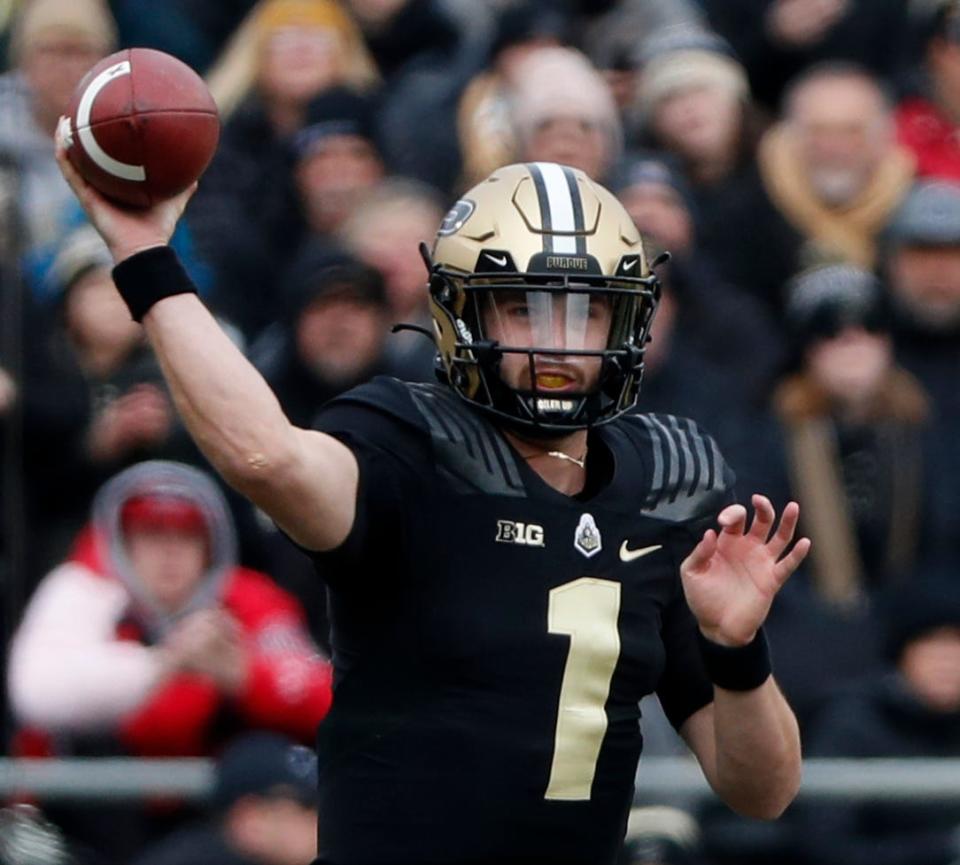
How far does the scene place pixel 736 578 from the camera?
4.21m

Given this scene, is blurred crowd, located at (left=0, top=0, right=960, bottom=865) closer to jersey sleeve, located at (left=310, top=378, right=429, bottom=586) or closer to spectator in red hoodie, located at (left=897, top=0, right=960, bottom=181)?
spectator in red hoodie, located at (left=897, top=0, right=960, bottom=181)

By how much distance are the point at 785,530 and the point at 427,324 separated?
393cm

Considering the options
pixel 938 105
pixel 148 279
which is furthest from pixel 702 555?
pixel 938 105

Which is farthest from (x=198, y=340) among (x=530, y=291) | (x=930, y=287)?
(x=930, y=287)

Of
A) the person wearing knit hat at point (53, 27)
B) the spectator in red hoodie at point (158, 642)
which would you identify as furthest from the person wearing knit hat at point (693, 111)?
the spectator in red hoodie at point (158, 642)

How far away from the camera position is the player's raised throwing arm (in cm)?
384

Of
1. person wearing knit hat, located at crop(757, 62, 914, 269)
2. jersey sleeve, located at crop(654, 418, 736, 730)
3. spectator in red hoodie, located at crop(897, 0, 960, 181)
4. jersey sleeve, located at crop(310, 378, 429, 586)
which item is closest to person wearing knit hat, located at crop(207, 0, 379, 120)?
person wearing knit hat, located at crop(757, 62, 914, 269)

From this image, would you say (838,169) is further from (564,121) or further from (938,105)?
(564,121)

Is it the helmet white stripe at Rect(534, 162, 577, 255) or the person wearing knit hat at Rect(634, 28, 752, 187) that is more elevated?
the person wearing knit hat at Rect(634, 28, 752, 187)

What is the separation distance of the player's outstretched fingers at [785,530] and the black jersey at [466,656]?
247 millimetres

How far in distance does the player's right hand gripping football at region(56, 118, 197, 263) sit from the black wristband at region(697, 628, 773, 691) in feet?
3.61

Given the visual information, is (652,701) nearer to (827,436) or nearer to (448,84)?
(827,436)

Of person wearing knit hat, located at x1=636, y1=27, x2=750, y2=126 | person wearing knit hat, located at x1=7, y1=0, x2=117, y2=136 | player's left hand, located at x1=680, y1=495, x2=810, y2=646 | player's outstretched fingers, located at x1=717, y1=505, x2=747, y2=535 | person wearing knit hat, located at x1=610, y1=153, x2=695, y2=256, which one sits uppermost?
person wearing knit hat, located at x1=636, y1=27, x2=750, y2=126

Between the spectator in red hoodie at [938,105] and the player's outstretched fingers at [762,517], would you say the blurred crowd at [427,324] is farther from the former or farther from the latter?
the player's outstretched fingers at [762,517]
